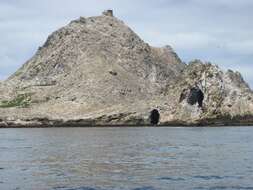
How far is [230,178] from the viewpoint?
55562mm

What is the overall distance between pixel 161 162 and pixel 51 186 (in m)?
24.2

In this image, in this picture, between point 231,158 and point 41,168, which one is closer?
point 41,168

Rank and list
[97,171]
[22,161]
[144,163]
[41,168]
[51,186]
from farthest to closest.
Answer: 1. [22,161]
2. [144,163]
3. [41,168]
4. [97,171]
5. [51,186]

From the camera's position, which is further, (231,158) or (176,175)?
(231,158)

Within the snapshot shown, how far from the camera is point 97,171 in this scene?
6197cm

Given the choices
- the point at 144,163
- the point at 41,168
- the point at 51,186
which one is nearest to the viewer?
the point at 51,186

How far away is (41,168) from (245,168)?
73.4 ft

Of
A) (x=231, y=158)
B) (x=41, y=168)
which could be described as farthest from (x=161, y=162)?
(x=41, y=168)

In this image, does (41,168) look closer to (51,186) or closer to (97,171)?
(97,171)

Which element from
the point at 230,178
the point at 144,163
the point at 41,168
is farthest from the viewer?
the point at 144,163

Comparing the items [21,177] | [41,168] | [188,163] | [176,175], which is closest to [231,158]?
[188,163]

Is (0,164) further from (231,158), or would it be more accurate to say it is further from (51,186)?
(231,158)

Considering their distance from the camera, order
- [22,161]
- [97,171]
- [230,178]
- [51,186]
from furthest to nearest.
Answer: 1. [22,161]
2. [97,171]
3. [230,178]
4. [51,186]

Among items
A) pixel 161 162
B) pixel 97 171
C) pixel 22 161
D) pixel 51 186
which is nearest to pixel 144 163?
pixel 161 162
